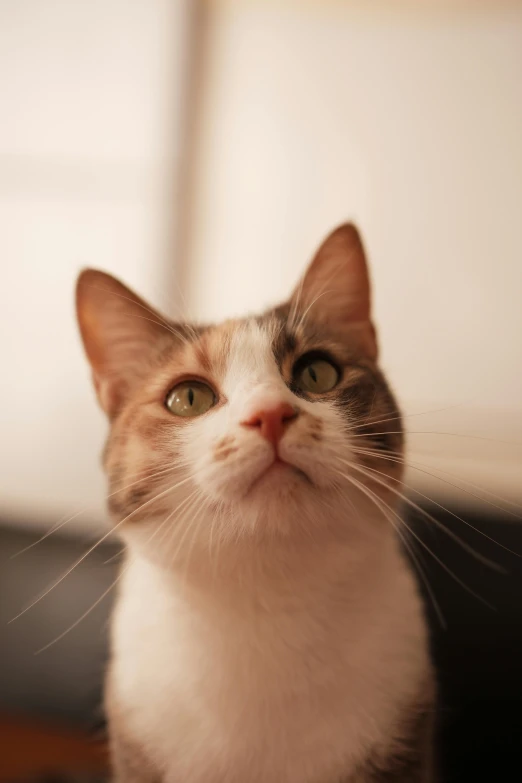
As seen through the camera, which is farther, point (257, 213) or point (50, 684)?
point (257, 213)

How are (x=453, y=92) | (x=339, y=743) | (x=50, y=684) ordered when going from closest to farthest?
(x=339, y=743), (x=50, y=684), (x=453, y=92)

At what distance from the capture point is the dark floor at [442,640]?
1.04 meters

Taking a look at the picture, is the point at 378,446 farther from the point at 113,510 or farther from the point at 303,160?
the point at 303,160

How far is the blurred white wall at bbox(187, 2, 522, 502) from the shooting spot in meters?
1.29

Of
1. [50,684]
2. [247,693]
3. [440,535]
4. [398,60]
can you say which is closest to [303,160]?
[398,60]

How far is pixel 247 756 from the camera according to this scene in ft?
2.22

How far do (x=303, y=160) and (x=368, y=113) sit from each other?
0.60ft

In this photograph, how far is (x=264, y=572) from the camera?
66cm

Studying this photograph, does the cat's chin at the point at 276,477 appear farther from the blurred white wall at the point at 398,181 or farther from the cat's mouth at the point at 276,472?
the blurred white wall at the point at 398,181

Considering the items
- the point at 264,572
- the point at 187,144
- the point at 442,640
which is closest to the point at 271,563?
the point at 264,572

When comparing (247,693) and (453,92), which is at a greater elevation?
(453,92)

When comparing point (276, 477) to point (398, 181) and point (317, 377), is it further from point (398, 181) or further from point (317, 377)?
point (398, 181)

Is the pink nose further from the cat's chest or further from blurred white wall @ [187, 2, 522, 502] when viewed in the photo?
blurred white wall @ [187, 2, 522, 502]

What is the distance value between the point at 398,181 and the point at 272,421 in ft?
3.19
